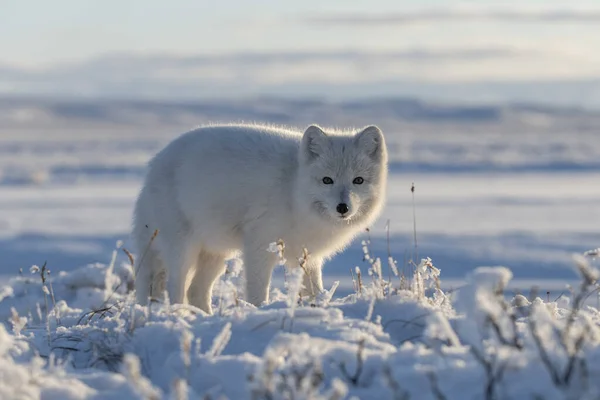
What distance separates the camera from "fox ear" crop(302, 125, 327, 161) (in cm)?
546

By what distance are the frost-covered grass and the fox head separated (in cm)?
136

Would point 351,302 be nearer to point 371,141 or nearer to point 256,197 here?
point 256,197

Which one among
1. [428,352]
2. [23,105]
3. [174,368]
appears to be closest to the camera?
[428,352]

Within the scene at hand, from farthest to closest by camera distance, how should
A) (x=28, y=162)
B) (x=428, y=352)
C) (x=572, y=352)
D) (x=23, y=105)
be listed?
(x=23, y=105) < (x=28, y=162) < (x=428, y=352) < (x=572, y=352)

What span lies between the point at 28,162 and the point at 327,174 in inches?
807

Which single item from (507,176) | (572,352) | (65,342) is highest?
(572,352)

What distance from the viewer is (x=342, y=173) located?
5480 mm

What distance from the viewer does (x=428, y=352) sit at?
9.62ft

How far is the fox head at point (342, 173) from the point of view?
17.6 ft

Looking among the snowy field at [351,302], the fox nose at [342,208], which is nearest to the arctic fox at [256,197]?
the fox nose at [342,208]

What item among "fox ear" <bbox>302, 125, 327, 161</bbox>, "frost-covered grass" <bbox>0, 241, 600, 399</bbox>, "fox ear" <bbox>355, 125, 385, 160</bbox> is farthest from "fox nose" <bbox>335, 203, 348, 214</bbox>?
"frost-covered grass" <bbox>0, 241, 600, 399</bbox>

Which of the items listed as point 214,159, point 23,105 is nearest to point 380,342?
point 214,159

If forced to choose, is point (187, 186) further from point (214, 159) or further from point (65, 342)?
point (65, 342)

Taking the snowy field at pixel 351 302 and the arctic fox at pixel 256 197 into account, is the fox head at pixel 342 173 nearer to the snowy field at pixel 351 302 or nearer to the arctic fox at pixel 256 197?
the arctic fox at pixel 256 197
